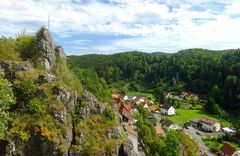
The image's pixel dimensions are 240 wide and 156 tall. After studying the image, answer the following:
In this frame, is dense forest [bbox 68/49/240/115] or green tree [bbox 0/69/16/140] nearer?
green tree [bbox 0/69/16/140]

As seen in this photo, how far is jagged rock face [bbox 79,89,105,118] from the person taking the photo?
97.2 ft

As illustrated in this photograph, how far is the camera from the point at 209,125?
284 ft

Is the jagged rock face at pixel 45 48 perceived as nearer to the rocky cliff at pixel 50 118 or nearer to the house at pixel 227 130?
the rocky cliff at pixel 50 118

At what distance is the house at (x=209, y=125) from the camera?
86.2 metres

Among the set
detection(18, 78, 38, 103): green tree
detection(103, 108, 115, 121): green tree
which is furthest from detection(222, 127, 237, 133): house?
detection(18, 78, 38, 103): green tree

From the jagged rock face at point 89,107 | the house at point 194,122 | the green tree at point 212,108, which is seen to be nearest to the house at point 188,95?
the green tree at point 212,108

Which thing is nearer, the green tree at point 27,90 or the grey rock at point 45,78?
the green tree at point 27,90

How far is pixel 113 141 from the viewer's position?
1136 inches

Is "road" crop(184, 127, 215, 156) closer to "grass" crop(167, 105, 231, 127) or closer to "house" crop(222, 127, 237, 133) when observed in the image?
"house" crop(222, 127, 237, 133)

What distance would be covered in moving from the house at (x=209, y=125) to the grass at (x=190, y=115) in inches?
174

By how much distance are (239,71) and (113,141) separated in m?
114

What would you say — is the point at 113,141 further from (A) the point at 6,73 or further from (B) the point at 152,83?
(B) the point at 152,83

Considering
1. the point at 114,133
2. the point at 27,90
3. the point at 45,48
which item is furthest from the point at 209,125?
the point at 27,90

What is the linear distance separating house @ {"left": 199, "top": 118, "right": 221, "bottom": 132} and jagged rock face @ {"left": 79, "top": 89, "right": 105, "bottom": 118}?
62.5m
